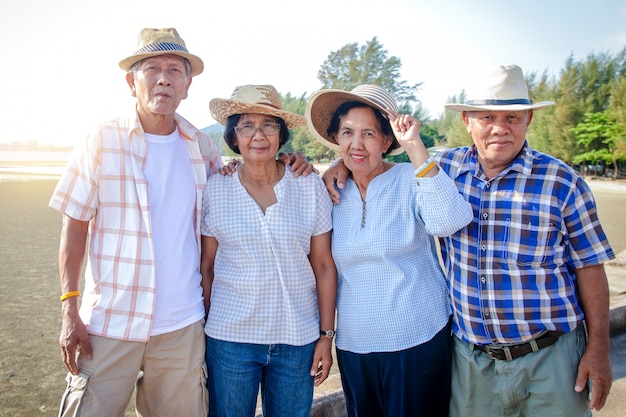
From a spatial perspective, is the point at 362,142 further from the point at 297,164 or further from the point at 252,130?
the point at 252,130

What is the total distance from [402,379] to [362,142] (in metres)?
1.34

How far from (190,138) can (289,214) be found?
78 centimetres

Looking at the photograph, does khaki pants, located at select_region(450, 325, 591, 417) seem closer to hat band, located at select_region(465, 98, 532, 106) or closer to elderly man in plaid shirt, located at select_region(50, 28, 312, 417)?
hat band, located at select_region(465, 98, 532, 106)

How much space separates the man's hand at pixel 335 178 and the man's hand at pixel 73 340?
5.04 ft

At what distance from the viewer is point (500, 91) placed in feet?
7.71

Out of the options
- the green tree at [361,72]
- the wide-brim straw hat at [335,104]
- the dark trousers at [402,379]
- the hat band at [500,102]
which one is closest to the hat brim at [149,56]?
the wide-brim straw hat at [335,104]

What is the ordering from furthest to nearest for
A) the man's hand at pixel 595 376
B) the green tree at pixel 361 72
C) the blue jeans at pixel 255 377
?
the green tree at pixel 361 72, the blue jeans at pixel 255 377, the man's hand at pixel 595 376

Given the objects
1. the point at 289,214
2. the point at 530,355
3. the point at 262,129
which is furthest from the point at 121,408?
the point at 530,355

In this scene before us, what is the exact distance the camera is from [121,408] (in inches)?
94.7

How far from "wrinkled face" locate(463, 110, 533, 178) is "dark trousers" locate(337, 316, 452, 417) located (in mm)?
961

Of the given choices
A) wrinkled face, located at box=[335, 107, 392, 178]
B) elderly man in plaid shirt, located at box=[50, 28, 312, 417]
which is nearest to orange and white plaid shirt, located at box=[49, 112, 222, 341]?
elderly man in plaid shirt, located at box=[50, 28, 312, 417]

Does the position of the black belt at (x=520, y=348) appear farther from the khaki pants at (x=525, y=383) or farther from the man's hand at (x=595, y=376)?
the man's hand at (x=595, y=376)

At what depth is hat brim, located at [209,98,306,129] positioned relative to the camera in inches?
102

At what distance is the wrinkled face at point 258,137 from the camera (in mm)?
2609
